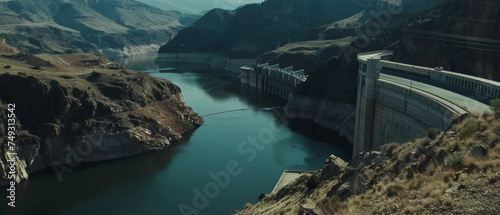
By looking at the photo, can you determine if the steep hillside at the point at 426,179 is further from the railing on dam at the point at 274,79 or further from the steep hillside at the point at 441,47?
the railing on dam at the point at 274,79

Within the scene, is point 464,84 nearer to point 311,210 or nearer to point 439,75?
point 439,75

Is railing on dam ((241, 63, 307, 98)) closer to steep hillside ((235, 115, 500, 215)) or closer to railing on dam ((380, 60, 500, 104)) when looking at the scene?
railing on dam ((380, 60, 500, 104))

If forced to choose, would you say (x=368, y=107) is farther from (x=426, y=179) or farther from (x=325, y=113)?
(x=325, y=113)

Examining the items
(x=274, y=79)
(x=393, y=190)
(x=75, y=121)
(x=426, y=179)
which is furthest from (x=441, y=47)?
(x=393, y=190)

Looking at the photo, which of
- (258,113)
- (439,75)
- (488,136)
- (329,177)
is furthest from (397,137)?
(258,113)

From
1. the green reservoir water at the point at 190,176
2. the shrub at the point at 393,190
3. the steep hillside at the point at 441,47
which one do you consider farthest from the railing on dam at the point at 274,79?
the shrub at the point at 393,190

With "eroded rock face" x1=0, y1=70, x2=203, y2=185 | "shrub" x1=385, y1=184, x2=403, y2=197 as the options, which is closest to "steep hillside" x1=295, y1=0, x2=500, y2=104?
"eroded rock face" x1=0, y1=70, x2=203, y2=185
